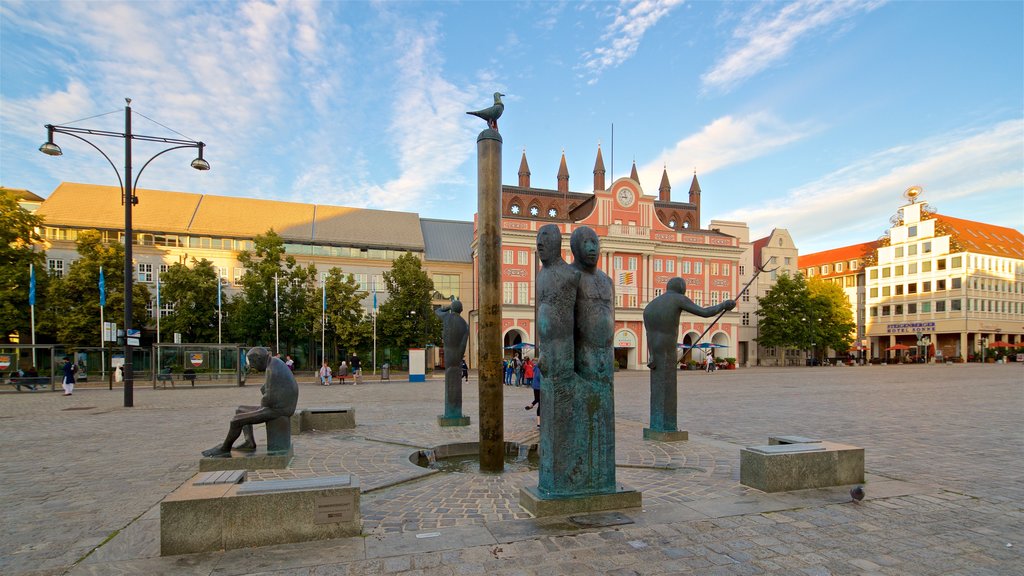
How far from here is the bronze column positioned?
709cm

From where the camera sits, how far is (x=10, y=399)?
20.8 m

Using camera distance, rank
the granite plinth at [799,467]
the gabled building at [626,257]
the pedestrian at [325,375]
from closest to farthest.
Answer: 1. the granite plinth at [799,467]
2. the pedestrian at [325,375]
3. the gabled building at [626,257]

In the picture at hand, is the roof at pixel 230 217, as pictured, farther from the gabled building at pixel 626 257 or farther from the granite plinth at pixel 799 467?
the granite plinth at pixel 799 467

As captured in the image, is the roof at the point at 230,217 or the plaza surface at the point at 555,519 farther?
the roof at the point at 230,217

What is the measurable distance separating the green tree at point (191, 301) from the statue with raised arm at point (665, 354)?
40.6 metres

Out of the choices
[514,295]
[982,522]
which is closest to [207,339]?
[514,295]

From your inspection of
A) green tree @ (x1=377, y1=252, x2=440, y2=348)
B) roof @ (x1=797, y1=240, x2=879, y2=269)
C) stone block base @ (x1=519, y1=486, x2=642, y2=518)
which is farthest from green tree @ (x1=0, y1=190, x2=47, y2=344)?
roof @ (x1=797, y1=240, x2=879, y2=269)

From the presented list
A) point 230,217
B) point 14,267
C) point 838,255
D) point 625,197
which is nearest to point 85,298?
point 14,267

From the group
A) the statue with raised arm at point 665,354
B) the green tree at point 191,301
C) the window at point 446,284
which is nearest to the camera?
the statue with raised arm at point 665,354

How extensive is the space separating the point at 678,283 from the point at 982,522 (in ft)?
16.1

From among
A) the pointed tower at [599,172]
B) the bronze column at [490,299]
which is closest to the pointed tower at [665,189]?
the pointed tower at [599,172]

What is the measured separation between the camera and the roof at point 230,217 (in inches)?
1795

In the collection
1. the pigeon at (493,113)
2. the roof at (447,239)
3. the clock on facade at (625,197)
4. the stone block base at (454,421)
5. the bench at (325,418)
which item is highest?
the clock on facade at (625,197)

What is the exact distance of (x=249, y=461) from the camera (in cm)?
697
